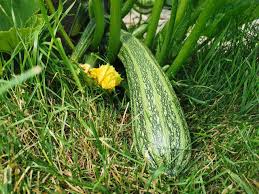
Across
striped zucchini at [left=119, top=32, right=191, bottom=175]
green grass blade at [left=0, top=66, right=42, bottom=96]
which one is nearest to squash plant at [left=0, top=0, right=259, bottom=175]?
striped zucchini at [left=119, top=32, right=191, bottom=175]

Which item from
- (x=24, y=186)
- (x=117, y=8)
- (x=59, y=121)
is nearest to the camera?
(x=24, y=186)

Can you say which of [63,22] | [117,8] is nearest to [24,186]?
[117,8]

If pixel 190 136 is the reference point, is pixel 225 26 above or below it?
above

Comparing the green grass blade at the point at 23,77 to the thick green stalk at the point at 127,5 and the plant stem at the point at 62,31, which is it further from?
the thick green stalk at the point at 127,5

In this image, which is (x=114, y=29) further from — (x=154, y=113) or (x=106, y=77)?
(x=154, y=113)

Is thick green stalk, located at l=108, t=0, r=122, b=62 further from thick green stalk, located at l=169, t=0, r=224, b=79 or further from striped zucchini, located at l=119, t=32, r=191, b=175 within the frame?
thick green stalk, located at l=169, t=0, r=224, b=79

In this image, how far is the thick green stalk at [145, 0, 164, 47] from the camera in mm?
2154

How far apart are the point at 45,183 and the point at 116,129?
1.33 ft

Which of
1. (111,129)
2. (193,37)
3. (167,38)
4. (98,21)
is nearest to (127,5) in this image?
(98,21)

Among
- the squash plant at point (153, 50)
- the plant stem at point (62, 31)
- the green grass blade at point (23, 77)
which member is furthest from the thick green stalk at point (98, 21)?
the green grass blade at point (23, 77)

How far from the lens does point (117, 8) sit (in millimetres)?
2133

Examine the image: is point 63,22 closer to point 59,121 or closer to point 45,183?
point 59,121

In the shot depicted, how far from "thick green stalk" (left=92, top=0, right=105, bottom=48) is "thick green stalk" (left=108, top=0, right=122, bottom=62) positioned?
6cm

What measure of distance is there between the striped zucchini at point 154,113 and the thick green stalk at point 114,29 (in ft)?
0.12
